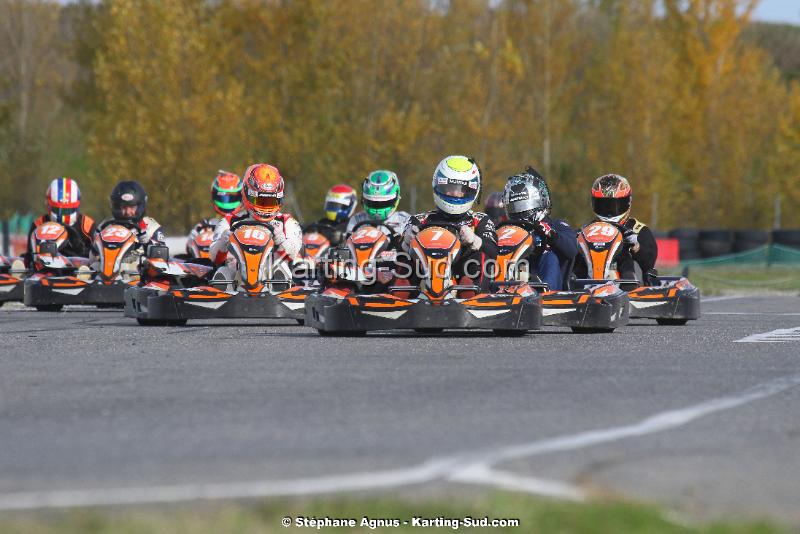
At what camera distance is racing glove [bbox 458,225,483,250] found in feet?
40.7

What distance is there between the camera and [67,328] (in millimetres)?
13789

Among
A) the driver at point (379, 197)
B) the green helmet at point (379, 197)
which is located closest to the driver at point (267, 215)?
the driver at point (379, 197)

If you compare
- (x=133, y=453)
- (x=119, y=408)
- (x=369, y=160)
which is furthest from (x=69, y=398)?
(x=369, y=160)

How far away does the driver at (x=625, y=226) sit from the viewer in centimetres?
1477

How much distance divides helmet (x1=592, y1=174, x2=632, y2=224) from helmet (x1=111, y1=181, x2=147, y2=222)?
Answer: 5607 mm

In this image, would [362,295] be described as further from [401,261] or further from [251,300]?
[251,300]

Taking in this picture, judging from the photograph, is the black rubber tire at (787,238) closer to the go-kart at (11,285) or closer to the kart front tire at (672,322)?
the go-kart at (11,285)

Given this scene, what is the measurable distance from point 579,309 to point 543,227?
4.09 ft

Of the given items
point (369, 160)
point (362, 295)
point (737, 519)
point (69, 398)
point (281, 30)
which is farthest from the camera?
point (281, 30)

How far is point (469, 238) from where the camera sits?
12.4 meters

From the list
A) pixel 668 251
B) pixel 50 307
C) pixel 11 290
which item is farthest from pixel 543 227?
pixel 668 251

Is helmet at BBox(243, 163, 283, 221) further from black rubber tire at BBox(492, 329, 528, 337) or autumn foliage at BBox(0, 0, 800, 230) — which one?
autumn foliage at BBox(0, 0, 800, 230)

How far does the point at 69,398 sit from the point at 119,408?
1.85 ft

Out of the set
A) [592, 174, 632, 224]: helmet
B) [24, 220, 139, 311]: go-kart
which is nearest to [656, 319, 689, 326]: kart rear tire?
[592, 174, 632, 224]: helmet
